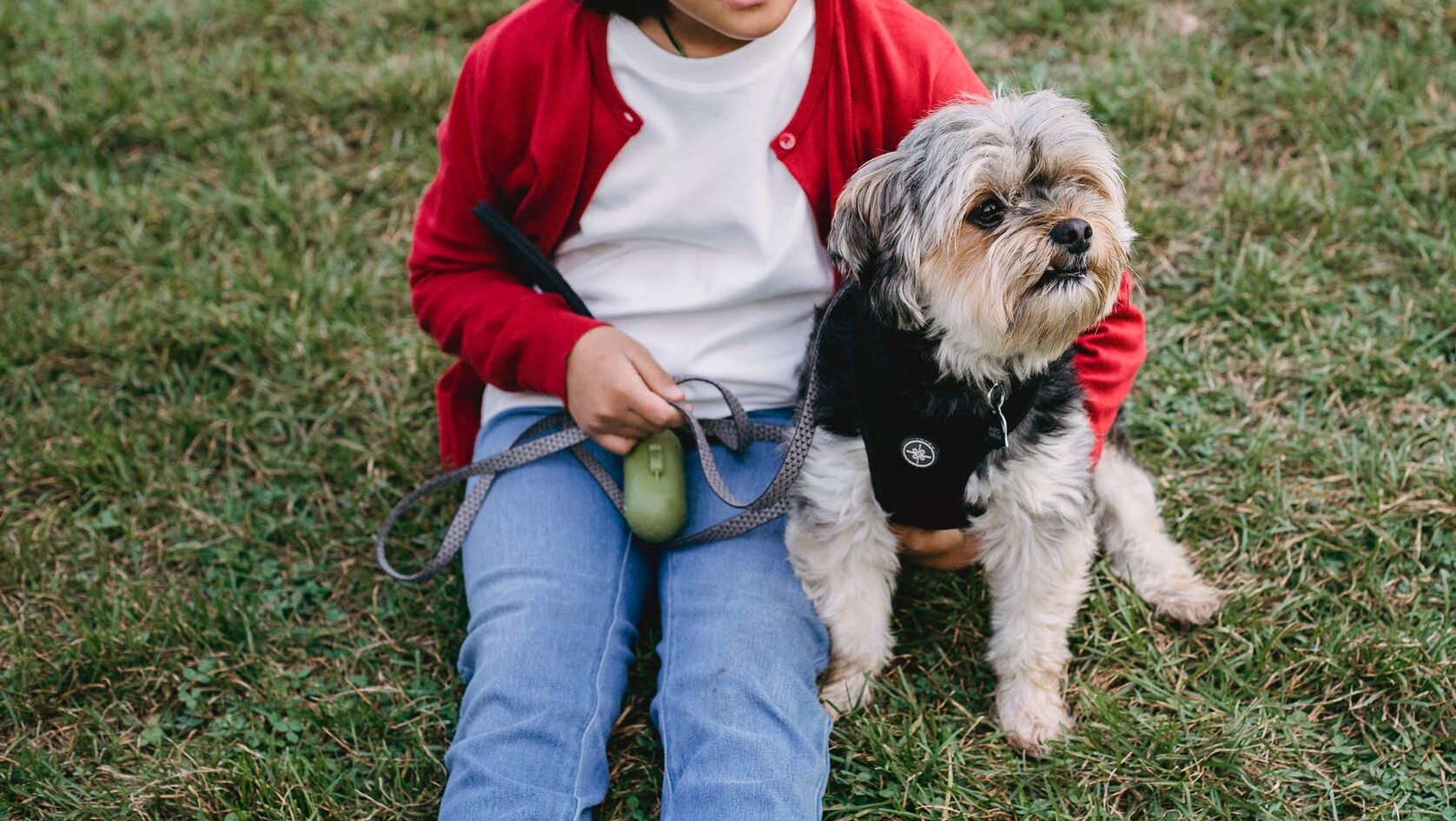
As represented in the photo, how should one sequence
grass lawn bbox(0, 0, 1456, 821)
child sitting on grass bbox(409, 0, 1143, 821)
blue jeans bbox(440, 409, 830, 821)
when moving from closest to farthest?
blue jeans bbox(440, 409, 830, 821) < child sitting on grass bbox(409, 0, 1143, 821) < grass lawn bbox(0, 0, 1456, 821)

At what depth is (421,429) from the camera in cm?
430

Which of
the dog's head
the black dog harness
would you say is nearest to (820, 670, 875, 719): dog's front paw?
the black dog harness

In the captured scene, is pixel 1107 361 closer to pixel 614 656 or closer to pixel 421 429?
pixel 614 656

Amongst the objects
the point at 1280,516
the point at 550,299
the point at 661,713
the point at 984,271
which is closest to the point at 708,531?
the point at 661,713

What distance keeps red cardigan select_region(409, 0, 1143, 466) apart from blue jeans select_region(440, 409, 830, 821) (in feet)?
1.20

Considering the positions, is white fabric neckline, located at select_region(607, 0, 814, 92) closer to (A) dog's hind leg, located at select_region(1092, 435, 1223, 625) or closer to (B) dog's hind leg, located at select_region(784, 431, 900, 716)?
(B) dog's hind leg, located at select_region(784, 431, 900, 716)

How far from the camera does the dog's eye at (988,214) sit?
260 centimetres

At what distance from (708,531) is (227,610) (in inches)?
62.8

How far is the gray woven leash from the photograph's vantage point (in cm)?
304

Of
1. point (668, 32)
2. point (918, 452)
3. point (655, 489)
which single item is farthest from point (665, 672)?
point (668, 32)

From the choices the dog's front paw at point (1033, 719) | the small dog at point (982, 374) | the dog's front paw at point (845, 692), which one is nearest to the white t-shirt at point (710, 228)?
the small dog at point (982, 374)

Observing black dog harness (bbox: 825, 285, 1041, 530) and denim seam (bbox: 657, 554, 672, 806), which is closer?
black dog harness (bbox: 825, 285, 1041, 530)

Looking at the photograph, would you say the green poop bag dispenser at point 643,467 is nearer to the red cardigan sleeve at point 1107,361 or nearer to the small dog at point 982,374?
the small dog at point 982,374

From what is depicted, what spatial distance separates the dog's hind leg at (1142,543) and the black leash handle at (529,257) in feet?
5.33
